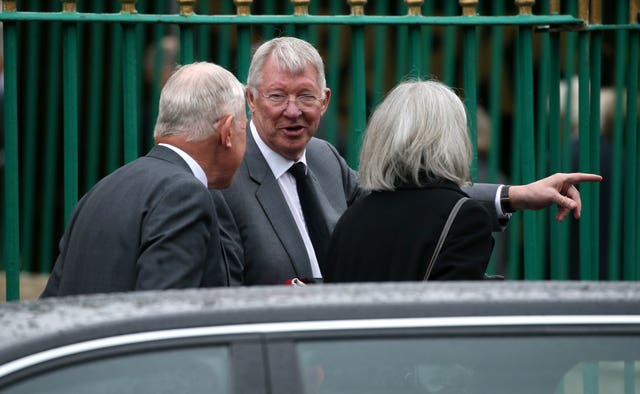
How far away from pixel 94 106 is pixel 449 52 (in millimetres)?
1456

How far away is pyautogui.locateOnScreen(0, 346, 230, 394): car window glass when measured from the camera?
83.9 inches

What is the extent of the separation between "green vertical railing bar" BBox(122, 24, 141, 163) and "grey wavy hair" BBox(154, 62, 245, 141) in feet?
3.46

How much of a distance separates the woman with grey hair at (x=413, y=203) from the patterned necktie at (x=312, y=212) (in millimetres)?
566

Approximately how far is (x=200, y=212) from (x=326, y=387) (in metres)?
1.24

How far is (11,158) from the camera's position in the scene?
4555 millimetres

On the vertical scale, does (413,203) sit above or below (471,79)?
below

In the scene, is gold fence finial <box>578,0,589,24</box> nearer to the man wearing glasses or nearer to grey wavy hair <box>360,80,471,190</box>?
the man wearing glasses

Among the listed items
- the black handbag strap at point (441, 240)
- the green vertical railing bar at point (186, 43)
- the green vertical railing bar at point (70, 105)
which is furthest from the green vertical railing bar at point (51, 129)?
the black handbag strap at point (441, 240)

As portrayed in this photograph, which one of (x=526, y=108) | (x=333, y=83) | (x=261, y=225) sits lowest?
(x=261, y=225)

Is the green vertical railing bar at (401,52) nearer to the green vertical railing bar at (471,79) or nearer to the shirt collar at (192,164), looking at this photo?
the green vertical railing bar at (471,79)

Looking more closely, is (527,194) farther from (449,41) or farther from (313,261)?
(449,41)

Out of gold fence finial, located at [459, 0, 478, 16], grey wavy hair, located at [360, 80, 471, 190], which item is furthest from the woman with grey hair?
gold fence finial, located at [459, 0, 478, 16]

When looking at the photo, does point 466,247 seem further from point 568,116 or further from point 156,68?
point 156,68

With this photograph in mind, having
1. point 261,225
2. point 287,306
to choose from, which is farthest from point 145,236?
point 287,306
